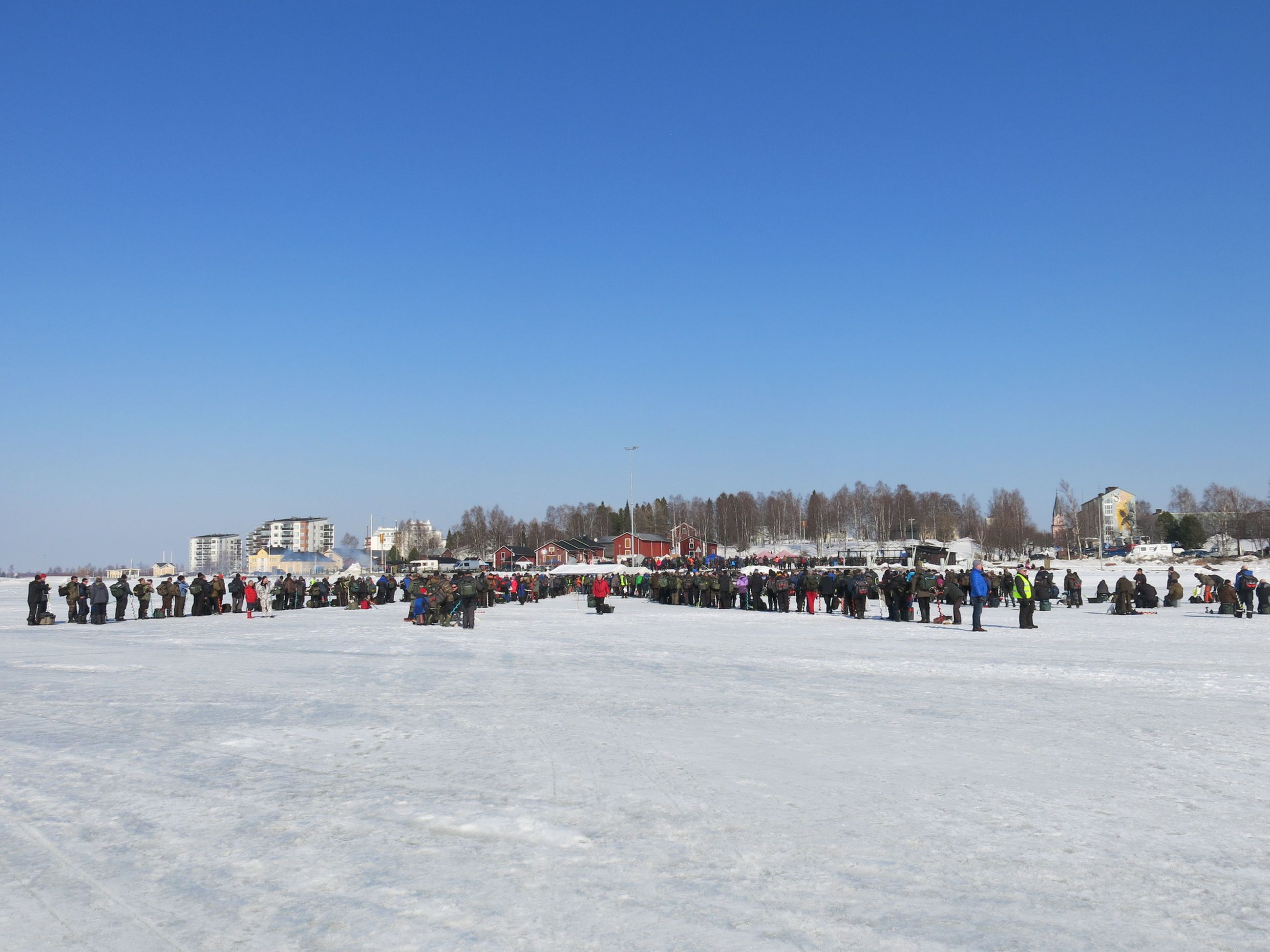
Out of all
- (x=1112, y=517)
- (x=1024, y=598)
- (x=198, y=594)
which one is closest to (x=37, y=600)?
(x=198, y=594)

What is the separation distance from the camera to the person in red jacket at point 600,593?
28484mm

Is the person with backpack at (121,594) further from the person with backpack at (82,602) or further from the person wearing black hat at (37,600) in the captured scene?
the person wearing black hat at (37,600)

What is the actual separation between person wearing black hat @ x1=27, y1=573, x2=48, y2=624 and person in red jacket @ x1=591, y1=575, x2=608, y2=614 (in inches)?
583

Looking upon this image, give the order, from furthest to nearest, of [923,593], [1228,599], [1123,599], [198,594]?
[198,594]
[1123,599]
[1228,599]
[923,593]

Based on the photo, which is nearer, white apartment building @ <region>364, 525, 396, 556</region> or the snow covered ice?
the snow covered ice

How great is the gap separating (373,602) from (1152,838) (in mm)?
34695

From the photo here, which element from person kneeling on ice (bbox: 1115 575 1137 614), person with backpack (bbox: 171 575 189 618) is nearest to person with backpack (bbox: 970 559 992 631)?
person kneeling on ice (bbox: 1115 575 1137 614)

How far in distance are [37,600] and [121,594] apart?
198cm

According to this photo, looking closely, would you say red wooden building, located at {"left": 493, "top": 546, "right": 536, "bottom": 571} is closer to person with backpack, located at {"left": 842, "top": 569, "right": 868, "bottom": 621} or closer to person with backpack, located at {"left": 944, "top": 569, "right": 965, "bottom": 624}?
person with backpack, located at {"left": 842, "top": 569, "right": 868, "bottom": 621}

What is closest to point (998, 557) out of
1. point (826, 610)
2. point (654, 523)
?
point (654, 523)

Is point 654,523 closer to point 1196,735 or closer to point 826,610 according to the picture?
point 826,610

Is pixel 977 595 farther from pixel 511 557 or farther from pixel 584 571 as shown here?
pixel 511 557

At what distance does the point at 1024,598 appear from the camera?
66.0 feet

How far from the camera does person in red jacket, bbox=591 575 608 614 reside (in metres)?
28.5
